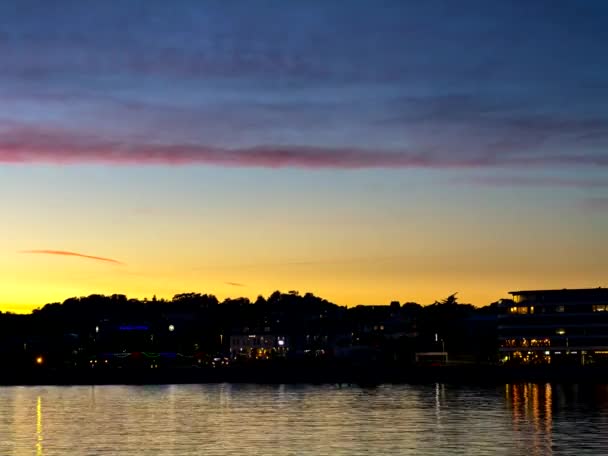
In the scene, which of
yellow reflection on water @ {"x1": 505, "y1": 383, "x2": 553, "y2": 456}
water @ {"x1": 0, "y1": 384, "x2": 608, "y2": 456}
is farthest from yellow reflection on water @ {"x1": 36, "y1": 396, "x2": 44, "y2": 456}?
yellow reflection on water @ {"x1": 505, "y1": 383, "x2": 553, "y2": 456}

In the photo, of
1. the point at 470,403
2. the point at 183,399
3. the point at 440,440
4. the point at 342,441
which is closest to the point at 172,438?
the point at 342,441

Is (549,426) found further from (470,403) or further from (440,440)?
(470,403)

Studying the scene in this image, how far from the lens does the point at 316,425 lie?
402 feet

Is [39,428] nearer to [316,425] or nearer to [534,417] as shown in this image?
[316,425]

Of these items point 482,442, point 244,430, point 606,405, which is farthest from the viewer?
point 606,405

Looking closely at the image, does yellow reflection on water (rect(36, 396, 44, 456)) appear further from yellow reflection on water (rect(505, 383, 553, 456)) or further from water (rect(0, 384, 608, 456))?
yellow reflection on water (rect(505, 383, 553, 456))

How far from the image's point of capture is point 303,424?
124 meters

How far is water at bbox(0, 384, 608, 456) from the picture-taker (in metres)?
98.5

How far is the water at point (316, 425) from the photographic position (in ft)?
323

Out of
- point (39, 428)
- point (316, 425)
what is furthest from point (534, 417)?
point (39, 428)

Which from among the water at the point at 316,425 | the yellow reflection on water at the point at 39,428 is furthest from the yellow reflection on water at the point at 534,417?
the yellow reflection on water at the point at 39,428

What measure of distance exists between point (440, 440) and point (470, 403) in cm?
5635

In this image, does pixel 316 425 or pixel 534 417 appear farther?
pixel 534 417

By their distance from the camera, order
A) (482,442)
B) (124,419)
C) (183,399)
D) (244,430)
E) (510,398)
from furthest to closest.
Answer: (183,399)
(510,398)
(124,419)
(244,430)
(482,442)
